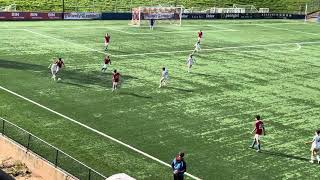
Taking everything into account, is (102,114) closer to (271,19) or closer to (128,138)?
(128,138)

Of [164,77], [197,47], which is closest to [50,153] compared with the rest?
[164,77]

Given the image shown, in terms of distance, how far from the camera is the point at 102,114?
29844 mm

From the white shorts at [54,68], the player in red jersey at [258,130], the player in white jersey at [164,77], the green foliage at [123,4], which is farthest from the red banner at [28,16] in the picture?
the player in red jersey at [258,130]

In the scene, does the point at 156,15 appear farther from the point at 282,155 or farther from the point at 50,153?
the point at 50,153

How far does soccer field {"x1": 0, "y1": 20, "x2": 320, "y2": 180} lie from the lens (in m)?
24.4

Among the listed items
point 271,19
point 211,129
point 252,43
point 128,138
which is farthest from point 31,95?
point 271,19

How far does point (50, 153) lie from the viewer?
76.5 ft

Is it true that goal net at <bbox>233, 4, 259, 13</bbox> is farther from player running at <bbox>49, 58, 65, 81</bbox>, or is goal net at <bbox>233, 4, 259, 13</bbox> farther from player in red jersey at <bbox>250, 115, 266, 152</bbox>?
player in red jersey at <bbox>250, 115, 266, 152</bbox>

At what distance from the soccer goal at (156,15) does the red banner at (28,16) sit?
32.6 feet

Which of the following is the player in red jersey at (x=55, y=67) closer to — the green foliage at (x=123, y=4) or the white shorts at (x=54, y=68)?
the white shorts at (x=54, y=68)

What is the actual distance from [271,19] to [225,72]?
168ft

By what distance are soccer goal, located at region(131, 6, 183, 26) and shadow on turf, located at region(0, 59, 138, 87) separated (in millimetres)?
28776

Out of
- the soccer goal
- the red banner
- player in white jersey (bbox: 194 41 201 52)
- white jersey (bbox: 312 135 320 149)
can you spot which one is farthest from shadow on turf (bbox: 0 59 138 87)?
the soccer goal

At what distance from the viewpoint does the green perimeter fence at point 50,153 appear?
21.1 meters
